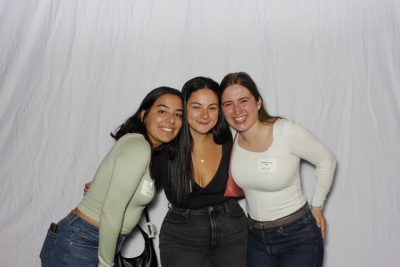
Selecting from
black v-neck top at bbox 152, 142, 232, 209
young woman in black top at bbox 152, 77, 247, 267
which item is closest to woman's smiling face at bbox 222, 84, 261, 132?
young woman in black top at bbox 152, 77, 247, 267

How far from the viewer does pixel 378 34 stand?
2.29m

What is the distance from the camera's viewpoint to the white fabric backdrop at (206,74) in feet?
7.42

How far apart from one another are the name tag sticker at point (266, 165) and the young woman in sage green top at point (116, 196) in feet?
1.41

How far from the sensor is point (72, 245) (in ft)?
5.28

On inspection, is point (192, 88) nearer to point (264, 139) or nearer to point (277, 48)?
point (264, 139)

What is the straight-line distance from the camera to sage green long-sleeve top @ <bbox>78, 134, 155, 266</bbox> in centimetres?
150

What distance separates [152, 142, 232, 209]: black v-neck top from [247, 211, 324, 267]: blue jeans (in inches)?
10.4

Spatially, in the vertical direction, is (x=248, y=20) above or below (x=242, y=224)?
above

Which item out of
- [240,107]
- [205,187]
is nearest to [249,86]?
[240,107]

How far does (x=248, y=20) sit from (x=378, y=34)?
0.77m

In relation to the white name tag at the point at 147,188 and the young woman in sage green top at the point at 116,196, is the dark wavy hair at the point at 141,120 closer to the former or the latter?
the young woman in sage green top at the point at 116,196

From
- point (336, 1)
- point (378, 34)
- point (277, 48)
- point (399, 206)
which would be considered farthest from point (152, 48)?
point (399, 206)

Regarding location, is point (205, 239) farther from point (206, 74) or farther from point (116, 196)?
point (206, 74)

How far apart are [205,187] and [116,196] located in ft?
1.77
